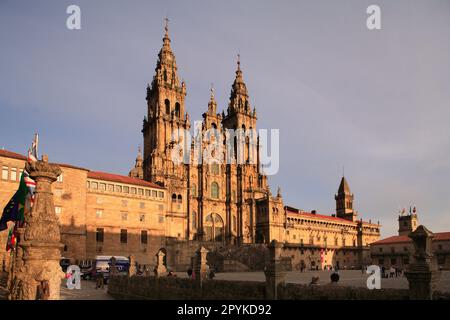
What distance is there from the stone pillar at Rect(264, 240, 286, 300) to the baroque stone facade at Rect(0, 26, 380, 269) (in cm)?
3137

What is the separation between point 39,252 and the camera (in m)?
14.1

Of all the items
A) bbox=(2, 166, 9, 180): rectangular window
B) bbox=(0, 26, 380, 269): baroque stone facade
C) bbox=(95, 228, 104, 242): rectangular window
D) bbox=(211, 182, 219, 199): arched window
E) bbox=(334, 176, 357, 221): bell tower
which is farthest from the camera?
bbox=(334, 176, 357, 221): bell tower

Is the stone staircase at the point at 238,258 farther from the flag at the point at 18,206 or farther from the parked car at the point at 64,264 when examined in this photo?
the flag at the point at 18,206

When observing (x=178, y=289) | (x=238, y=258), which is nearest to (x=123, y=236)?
(x=238, y=258)

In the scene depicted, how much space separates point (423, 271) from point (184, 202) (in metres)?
53.6

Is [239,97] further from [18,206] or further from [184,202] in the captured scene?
[18,206]

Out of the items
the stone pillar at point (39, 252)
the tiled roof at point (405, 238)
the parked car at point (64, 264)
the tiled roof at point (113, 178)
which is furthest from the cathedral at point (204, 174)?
the stone pillar at point (39, 252)

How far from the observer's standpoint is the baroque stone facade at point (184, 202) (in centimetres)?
5224

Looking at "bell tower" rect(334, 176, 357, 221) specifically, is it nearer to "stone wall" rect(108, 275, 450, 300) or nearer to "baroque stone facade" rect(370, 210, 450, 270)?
"baroque stone facade" rect(370, 210, 450, 270)

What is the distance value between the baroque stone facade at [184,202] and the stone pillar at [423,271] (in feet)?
125

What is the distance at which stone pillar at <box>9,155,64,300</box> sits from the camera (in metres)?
13.9

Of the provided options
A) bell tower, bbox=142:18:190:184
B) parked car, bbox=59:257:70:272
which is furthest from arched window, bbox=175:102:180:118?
parked car, bbox=59:257:70:272

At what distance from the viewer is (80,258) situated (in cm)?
5025

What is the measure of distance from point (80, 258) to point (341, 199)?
75.2m
